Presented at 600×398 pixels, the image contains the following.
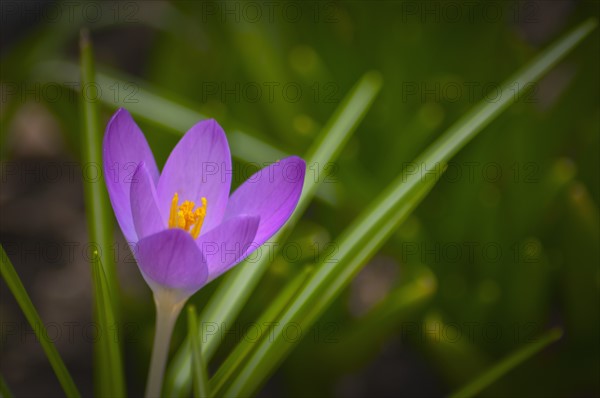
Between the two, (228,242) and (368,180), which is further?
(368,180)

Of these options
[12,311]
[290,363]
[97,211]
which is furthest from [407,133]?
[12,311]

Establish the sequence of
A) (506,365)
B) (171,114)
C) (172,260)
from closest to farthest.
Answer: (172,260) < (506,365) < (171,114)

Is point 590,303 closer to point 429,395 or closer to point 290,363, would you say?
point 429,395

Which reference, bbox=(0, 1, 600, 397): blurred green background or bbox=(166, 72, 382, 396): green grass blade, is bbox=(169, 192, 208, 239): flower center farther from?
bbox=(0, 1, 600, 397): blurred green background

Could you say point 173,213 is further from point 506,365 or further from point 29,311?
point 506,365

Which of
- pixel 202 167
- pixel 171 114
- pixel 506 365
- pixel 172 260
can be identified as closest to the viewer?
pixel 172 260

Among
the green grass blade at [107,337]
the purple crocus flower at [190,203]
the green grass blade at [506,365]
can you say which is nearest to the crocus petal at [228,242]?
the purple crocus flower at [190,203]

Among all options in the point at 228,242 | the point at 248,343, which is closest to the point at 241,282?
the point at 248,343
